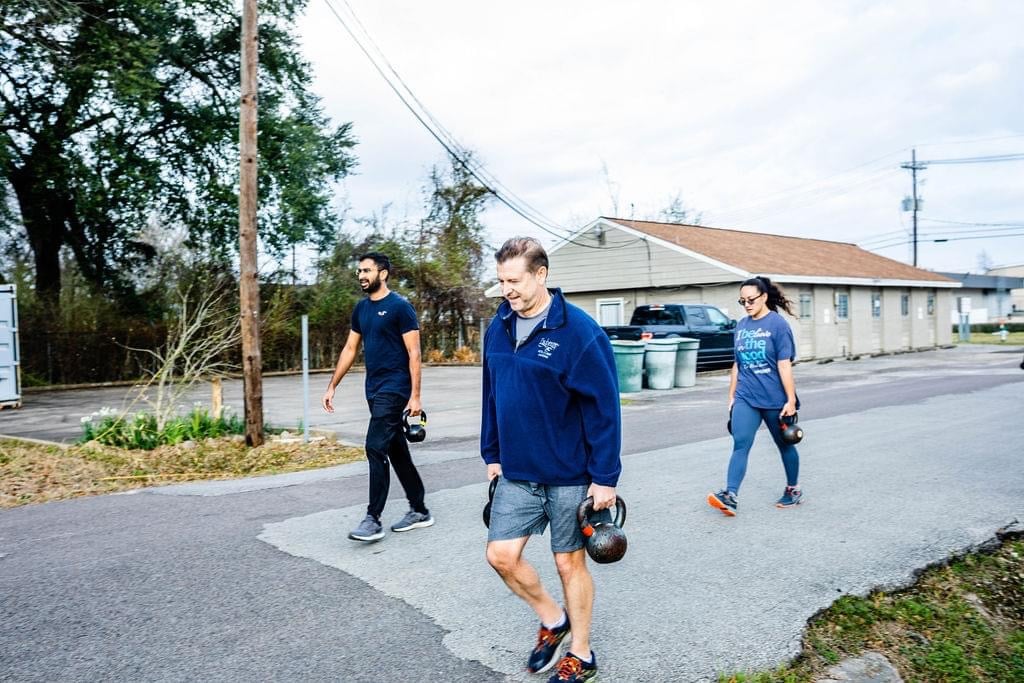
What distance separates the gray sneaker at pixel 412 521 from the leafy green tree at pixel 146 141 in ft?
53.6

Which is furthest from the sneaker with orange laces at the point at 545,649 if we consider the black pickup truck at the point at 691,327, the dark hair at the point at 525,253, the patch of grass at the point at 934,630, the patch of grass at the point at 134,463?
the black pickup truck at the point at 691,327

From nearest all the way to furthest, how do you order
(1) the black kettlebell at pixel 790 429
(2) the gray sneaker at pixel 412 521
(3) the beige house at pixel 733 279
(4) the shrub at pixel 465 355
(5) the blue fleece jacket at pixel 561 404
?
(5) the blue fleece jacket at pixel 561 404, (2) the gray sneaker at pixel 412 521, (1) the black kettlebell at pixel 790 429, (3) the beige house at pixel 733 279, (4) the shrub at pixel 465 355

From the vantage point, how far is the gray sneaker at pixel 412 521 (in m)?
5.83

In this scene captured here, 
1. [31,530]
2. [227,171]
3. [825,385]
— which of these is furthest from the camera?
[227,171]

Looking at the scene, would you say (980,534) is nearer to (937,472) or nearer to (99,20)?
(937,472)

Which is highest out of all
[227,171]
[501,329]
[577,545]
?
[227,171]

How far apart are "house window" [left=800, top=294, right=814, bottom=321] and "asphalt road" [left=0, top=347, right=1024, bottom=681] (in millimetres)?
19125

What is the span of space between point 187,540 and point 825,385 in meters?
15.8

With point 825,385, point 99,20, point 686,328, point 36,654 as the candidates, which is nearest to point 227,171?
point 99,20

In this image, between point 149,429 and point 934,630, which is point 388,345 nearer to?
point 934,630

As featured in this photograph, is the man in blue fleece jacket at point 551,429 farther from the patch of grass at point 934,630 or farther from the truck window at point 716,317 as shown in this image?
the truck window at point 716,317

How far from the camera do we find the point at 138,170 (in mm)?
20453

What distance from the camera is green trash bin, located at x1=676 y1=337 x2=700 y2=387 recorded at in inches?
742

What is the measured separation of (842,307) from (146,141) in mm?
24154
